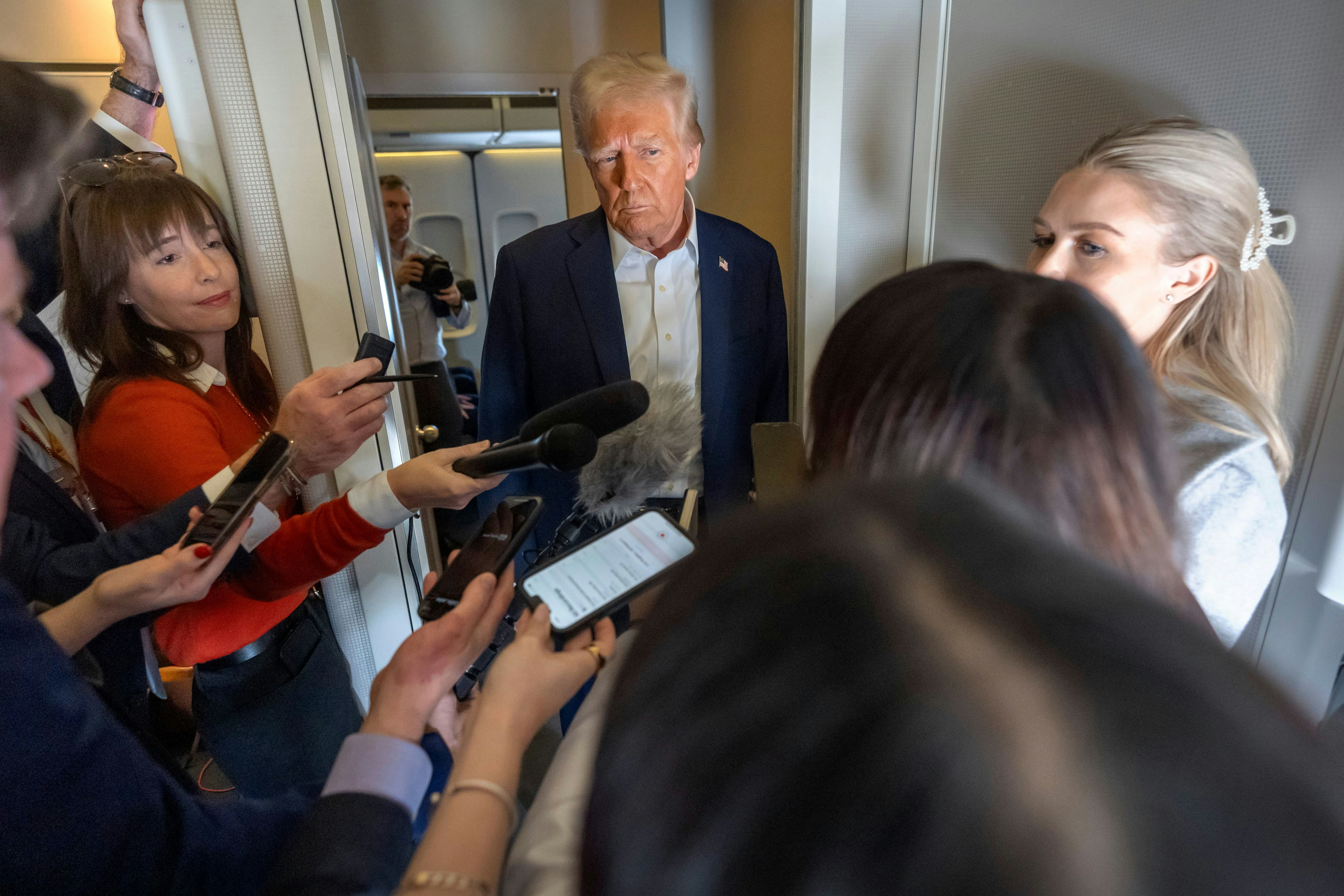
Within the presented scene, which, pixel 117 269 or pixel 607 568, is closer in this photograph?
pixel 607 568

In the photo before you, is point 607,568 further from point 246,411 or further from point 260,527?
point 246,411

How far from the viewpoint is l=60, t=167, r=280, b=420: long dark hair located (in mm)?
933

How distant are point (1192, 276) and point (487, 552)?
105cm

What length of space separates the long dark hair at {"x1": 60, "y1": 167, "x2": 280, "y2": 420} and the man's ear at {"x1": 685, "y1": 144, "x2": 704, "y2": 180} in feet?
2.73

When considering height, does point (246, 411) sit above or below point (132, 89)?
below

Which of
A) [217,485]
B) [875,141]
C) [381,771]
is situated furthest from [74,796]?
[875,141]

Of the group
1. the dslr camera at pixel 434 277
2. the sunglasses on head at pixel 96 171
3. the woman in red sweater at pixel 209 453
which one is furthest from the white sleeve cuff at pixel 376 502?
the dslr camera at pixel 434 277

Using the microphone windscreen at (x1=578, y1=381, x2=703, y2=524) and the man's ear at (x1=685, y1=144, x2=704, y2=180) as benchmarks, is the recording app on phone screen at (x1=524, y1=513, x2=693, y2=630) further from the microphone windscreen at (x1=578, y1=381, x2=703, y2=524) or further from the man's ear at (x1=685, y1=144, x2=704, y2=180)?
the man's ear at (x1=685, y1=144, x2=704, y2=180)

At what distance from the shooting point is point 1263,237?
2.91ft

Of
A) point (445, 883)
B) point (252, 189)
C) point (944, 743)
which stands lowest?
point (445, 883)

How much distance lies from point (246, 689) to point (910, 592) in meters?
1.16

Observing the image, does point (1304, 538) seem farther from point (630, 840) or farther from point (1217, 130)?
point (630, 840)

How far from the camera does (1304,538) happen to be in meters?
0.94

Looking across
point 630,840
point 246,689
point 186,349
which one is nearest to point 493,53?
point 186,349
